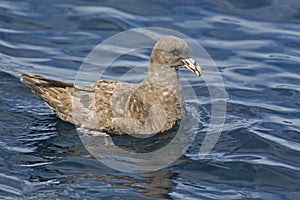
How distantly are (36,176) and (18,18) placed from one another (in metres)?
5.72

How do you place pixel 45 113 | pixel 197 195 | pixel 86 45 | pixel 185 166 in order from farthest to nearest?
pixel 86 45 → pixel 45 113 → pixel 185 166 → pixel 197 195

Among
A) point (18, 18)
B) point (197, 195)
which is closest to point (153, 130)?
point (197, 195)

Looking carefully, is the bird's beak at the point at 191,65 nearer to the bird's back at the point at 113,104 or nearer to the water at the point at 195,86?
the bird's back at the point at 113,104

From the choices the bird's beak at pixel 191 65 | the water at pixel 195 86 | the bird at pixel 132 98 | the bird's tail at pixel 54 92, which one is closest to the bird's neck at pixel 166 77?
the bird at pixel 132 98

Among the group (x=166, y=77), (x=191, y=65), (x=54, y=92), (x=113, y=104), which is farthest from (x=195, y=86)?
(x=54, y=92)

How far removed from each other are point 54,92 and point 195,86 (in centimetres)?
234

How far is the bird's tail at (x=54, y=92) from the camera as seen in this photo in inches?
353

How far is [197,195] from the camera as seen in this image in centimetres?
745

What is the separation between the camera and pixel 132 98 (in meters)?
8.80

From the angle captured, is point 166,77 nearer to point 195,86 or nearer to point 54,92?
point 54,92

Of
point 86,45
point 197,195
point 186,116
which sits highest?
point 86,45

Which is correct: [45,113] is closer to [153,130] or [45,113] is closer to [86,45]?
[153,130]

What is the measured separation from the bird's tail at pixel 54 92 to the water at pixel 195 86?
7.0 inches

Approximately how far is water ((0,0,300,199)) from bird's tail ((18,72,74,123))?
179mm
